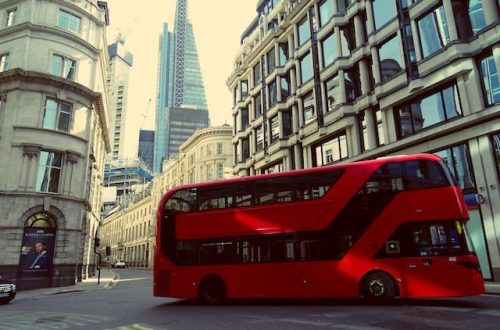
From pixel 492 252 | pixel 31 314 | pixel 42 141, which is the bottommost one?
pixel 31 314

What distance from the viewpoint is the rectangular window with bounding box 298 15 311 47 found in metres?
32.1

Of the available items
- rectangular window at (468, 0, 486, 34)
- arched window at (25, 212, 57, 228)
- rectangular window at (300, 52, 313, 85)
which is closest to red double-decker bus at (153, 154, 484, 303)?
rectangular window at (468, 0, 486, 34)

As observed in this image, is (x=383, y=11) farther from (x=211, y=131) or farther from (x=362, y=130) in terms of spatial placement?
(x=211, y=131)

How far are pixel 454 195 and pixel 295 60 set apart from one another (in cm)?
2450

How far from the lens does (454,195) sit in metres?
10.8

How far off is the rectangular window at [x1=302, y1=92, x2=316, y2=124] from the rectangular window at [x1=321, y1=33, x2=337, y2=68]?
2.95m

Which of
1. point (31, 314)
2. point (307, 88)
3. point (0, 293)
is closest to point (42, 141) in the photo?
point (0, 293)

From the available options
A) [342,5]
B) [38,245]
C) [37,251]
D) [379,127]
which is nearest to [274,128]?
[342,5]

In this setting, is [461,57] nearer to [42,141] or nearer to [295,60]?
[295,60]

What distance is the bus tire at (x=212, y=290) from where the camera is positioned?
43.0ft

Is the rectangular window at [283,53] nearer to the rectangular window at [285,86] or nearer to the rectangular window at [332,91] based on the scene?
the rectangular window at [285,86]

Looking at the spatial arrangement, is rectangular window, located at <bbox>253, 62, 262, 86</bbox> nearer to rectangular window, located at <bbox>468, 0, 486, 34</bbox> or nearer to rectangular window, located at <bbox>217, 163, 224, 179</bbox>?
rectangular window, located at <bbox>217, 163, 224, 179</bbox>

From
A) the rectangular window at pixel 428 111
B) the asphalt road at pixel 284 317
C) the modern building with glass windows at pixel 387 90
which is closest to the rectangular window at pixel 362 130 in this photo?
the modern building with glass windows at pixel 387 90

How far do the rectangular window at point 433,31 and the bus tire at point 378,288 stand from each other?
1463 centimetres
